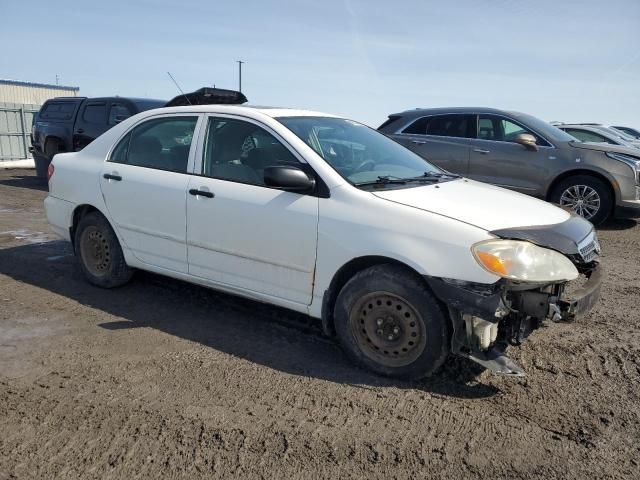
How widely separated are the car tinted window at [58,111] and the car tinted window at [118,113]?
4.59 ft

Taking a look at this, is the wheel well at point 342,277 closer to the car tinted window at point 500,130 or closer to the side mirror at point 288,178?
the side mirror at point 288,178

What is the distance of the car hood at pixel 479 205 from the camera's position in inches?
131

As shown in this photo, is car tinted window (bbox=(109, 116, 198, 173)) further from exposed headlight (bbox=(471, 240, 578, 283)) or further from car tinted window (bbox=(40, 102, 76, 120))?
car tinted window (bbox=(40, 102, 76, 120))

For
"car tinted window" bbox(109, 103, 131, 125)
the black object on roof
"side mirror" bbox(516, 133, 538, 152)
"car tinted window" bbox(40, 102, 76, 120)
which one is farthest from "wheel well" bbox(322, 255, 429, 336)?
"car tinted window" bbox(40, 102, 76, 120)

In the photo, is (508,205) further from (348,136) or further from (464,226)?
(348,136)

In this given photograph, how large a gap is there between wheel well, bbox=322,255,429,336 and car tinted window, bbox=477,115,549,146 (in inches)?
244

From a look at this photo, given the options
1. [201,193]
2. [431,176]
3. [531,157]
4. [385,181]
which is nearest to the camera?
[385,181]

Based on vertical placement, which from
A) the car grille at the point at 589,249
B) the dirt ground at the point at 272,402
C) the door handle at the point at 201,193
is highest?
the door handle at the point at 201,193

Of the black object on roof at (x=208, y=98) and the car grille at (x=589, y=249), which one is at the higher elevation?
the black object on roof at (x=208, y=98)

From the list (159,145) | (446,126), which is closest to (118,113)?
(446,126)

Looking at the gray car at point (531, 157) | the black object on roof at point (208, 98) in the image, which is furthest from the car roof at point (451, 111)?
the black object on roof at point (208, 98)

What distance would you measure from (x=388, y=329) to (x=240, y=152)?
1784 millimetres

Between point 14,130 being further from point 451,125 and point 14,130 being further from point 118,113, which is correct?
point 451,125

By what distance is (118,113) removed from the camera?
11.4 metres
